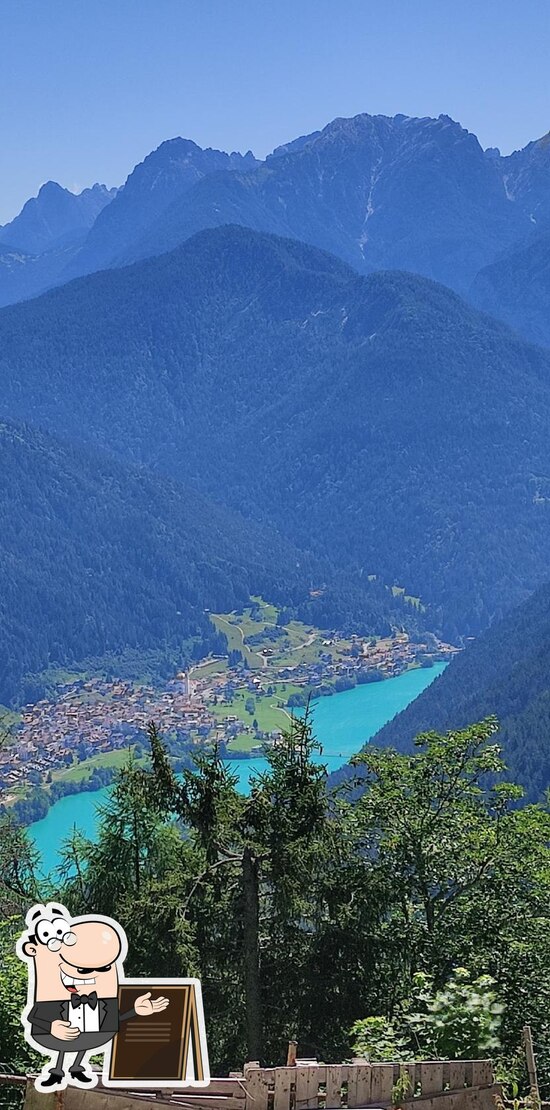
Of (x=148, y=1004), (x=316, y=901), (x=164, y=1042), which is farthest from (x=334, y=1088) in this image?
(x=316, y=901)

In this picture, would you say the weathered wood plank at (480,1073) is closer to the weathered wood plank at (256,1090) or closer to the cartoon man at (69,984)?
the weathered wood plank at (256,1090)

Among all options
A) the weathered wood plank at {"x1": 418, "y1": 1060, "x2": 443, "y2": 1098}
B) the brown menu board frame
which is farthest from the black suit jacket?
the weathered wood plank at {"x1": 418, "y1": 1060, "x2": 443, "y2": 1098}

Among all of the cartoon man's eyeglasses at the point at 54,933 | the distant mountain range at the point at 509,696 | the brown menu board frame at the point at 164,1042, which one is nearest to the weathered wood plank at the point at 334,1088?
the brown menu board frame at the point at 164,1042

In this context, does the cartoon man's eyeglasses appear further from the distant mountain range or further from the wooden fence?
the distant mountain range

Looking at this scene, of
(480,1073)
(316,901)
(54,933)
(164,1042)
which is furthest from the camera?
(316,901)

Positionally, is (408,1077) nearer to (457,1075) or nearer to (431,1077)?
(431,1077)

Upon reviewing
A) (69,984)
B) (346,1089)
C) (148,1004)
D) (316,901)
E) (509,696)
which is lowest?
(346,1089)

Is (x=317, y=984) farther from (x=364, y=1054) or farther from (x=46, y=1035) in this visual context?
(x=46, y=1035)
